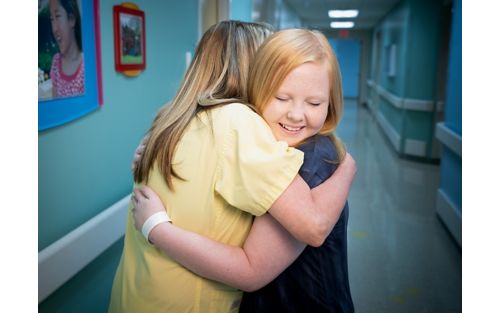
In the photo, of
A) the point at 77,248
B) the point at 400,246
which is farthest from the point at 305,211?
the point at 400,246

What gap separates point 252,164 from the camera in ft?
3.22

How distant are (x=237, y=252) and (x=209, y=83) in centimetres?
45

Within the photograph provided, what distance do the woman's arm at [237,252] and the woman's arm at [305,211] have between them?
7cm

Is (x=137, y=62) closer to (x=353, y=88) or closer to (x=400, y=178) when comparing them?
(x=400, y=178)

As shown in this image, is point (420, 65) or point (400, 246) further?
point (420, 65)

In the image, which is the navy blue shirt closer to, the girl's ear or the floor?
the girl's ear

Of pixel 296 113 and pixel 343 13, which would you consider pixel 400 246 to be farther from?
pixel 343 13

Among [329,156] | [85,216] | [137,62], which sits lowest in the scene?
[85,216]

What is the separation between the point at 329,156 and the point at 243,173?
0.30 meters

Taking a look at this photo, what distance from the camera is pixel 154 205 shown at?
112 cm

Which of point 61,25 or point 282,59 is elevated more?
point 61,25

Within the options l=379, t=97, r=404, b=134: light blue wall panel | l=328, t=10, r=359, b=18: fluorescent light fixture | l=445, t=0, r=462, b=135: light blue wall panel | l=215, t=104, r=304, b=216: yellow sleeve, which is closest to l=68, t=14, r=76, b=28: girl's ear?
l=215, t=104, r=304, b=216: yellow sleeve

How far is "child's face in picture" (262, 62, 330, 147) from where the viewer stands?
1.09m
